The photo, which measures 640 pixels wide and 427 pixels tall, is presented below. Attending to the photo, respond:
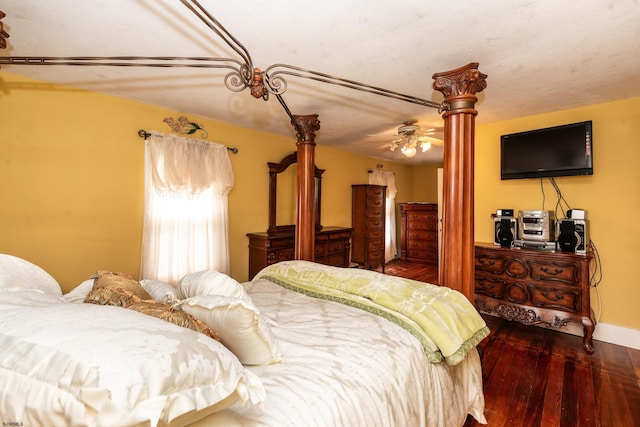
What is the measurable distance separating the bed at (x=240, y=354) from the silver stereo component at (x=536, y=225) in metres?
1.95

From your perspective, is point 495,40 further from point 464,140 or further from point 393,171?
point 393,171

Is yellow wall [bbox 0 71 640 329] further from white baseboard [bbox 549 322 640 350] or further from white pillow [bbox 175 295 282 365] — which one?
white pillow [bbox 175 295 282 365]

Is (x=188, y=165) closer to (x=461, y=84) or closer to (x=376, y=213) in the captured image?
(x=461, y=84)

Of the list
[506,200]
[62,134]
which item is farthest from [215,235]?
[506,200]

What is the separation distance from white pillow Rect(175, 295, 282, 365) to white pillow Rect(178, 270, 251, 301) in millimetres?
178

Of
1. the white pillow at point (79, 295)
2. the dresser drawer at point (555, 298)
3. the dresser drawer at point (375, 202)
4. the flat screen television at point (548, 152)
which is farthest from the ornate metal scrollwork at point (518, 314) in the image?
the white pillow at point (79, 295)

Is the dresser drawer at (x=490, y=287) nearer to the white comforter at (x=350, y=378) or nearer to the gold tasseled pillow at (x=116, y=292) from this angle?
the white comforter at (x=350, y=378)

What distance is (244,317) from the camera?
3.22ft

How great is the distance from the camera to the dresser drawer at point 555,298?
8.72 ft

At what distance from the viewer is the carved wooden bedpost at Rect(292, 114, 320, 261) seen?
2.69 m

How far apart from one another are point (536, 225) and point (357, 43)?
8.64 feet

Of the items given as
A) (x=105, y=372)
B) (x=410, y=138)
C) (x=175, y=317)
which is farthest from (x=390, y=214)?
(x=105, y=372)

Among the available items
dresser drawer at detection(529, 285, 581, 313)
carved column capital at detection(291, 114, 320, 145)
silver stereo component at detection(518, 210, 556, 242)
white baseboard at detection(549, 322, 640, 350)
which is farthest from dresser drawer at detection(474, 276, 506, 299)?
carved column capital at detection(291, 114, 320, 145)

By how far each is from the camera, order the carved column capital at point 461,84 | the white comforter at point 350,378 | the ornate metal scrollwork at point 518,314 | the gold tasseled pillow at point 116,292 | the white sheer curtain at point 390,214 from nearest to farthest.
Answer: the white comforter at point 350,378 → the gold tasseled pillow at point 116,292 → the carved column capital at point 461,84 → the ornate metal scrollwork at point 518,314 → the white sheer curtain at point 390,214
